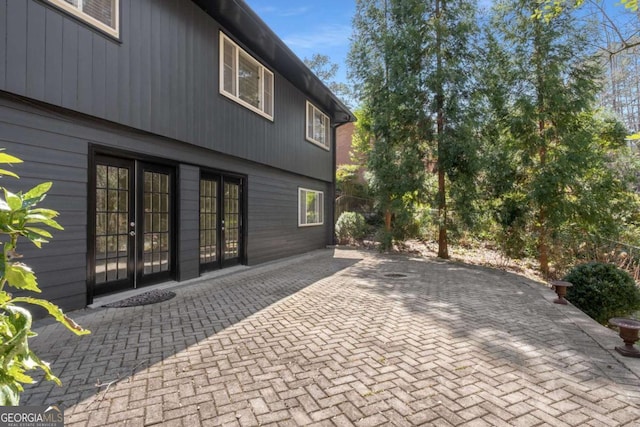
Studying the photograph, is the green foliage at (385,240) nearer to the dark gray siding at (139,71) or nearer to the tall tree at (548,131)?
the tall tree at (548,131)

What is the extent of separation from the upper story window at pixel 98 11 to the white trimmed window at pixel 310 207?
6.87 metres

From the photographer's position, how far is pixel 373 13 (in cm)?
1213

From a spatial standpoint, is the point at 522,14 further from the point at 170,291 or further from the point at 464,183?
the point at 170,291

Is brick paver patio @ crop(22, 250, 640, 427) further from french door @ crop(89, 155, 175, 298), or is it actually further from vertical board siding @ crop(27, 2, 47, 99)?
vertical board siding @ crop(27, 2, 47, 99)

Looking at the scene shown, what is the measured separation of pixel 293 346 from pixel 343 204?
1457 centimetres

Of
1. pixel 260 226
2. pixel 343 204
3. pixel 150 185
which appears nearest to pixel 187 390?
pixel 150 185

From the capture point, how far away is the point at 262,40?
301 inches

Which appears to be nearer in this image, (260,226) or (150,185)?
(150,185)

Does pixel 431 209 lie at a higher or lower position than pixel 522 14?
lower

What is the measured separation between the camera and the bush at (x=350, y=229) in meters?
13.8

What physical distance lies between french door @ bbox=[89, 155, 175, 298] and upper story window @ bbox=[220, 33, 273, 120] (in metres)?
2.47

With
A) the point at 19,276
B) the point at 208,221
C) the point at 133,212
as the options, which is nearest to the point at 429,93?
the point at 208,221

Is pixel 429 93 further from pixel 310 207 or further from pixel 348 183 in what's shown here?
pixel 348 183

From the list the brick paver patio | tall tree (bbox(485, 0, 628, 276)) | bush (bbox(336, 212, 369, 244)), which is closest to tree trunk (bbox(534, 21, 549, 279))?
tall tree (bbox(485, 0, 628, 276))
